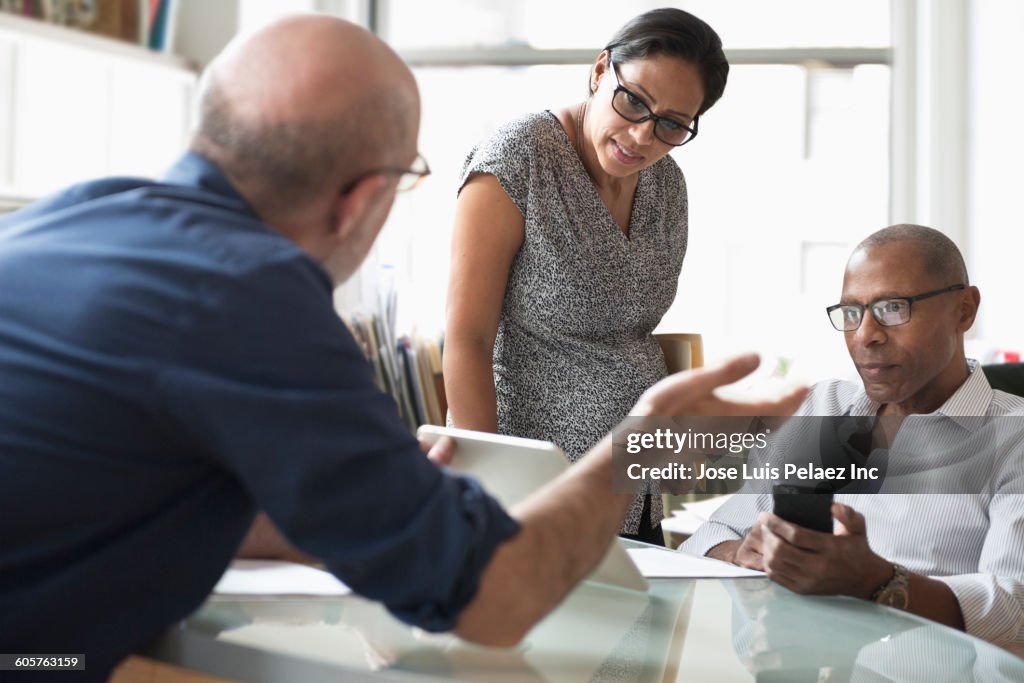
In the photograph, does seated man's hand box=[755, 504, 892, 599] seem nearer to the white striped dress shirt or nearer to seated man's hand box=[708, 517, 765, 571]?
seated man's hand box=[708, 517, 765, 571]

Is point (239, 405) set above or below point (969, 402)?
above

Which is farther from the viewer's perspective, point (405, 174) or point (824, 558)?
point (824, 558)

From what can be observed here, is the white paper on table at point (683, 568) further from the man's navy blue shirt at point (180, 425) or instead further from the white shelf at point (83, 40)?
the white shelf at point (83, 40)

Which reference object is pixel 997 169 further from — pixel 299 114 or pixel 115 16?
pixel 299 114

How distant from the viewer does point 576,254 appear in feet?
6.13

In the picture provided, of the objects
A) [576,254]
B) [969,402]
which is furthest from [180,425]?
[969,402]

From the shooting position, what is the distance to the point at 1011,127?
3.35 metres

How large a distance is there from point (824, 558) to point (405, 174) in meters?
0.76

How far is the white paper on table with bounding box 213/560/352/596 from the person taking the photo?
1.29 metres

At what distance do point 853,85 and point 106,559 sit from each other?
3354mm

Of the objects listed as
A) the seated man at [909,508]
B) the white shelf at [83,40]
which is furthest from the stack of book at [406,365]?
the seated man at [909,508]

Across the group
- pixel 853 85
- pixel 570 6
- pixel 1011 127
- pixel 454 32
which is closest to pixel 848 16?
pixel 853 85

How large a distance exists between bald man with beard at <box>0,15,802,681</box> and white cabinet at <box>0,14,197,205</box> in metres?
2.01

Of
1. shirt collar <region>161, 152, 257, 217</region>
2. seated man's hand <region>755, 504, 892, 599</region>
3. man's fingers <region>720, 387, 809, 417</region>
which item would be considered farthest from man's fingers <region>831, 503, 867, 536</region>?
shirt collar <region>161, 152, 257, 217</region>
